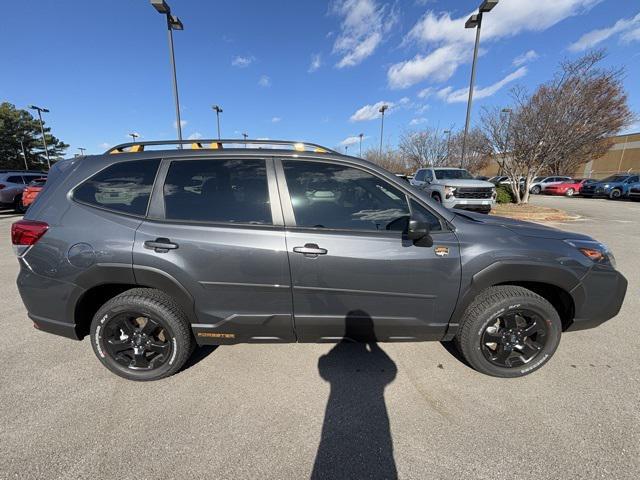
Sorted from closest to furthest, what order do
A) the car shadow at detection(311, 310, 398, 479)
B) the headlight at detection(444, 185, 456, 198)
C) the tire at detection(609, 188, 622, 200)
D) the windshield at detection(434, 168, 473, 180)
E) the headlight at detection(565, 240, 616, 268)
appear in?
the car shadow at detection(311, 310, 398, 479) < the headlight at detection(565, 240, 616, 268) < the headlight at detection(444, 185, 456, 198) < the windshield at detection(434, 168, 473, 180) < the tire at detection(609, 188, 622, 200)

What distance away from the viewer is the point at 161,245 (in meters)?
2.18

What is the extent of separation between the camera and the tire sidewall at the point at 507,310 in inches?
93.3

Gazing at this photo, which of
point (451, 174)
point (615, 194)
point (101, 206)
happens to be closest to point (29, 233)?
point (101, 206)

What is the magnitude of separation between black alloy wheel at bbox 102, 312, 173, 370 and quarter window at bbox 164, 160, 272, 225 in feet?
3.05

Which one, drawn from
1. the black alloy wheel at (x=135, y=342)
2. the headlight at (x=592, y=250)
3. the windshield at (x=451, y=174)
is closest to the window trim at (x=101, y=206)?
the black alloy wheel at (x=135, y=342)

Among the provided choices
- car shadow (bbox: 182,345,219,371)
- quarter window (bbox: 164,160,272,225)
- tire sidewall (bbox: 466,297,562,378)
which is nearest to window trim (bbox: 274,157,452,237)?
quarter window (bbox: 164,160,272,225)

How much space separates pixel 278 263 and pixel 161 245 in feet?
2.85

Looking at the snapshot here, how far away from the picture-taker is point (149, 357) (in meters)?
2.48

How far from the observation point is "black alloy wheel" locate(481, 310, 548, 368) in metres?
2.45

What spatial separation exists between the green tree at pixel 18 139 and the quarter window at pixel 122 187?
5927 cm

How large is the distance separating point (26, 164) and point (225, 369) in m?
60.1

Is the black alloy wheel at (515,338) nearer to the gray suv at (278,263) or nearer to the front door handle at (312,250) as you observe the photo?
the gray suv at (278,263)

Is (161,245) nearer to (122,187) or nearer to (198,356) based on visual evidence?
(122,187)

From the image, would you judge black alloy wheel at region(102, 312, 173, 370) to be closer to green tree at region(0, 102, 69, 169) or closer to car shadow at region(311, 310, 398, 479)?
car shadow at region(311, 310, 398, 479)
